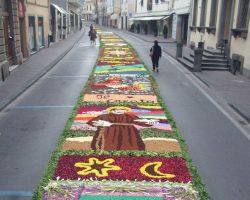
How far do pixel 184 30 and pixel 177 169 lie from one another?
1296 inches

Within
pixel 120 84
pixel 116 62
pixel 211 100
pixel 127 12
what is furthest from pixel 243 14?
pixel 127 12

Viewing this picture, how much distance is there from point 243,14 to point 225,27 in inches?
156

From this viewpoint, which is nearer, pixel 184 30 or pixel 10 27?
pixel 10 27

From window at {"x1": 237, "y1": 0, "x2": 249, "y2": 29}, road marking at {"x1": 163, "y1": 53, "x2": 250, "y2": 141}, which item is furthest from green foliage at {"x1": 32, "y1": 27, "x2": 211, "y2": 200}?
window at {"x1": 237, "y1": 0, "x2": 249, "y2": 29}

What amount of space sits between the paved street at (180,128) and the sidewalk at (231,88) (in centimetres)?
42

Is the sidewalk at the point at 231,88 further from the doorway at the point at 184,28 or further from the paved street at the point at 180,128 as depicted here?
the doorway at the point at 184,28

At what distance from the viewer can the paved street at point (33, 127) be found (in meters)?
6.52

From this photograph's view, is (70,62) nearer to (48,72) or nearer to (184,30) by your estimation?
(48,72)

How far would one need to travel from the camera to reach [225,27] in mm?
21891

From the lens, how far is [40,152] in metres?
7.56

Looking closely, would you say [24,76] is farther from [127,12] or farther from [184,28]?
[127,12]

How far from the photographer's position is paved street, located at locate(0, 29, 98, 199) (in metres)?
6.52

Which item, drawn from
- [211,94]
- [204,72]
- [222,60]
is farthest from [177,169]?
[222,60]

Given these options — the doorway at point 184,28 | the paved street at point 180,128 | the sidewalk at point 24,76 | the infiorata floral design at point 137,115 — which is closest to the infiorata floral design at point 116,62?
the sidewalk at point 24,76
